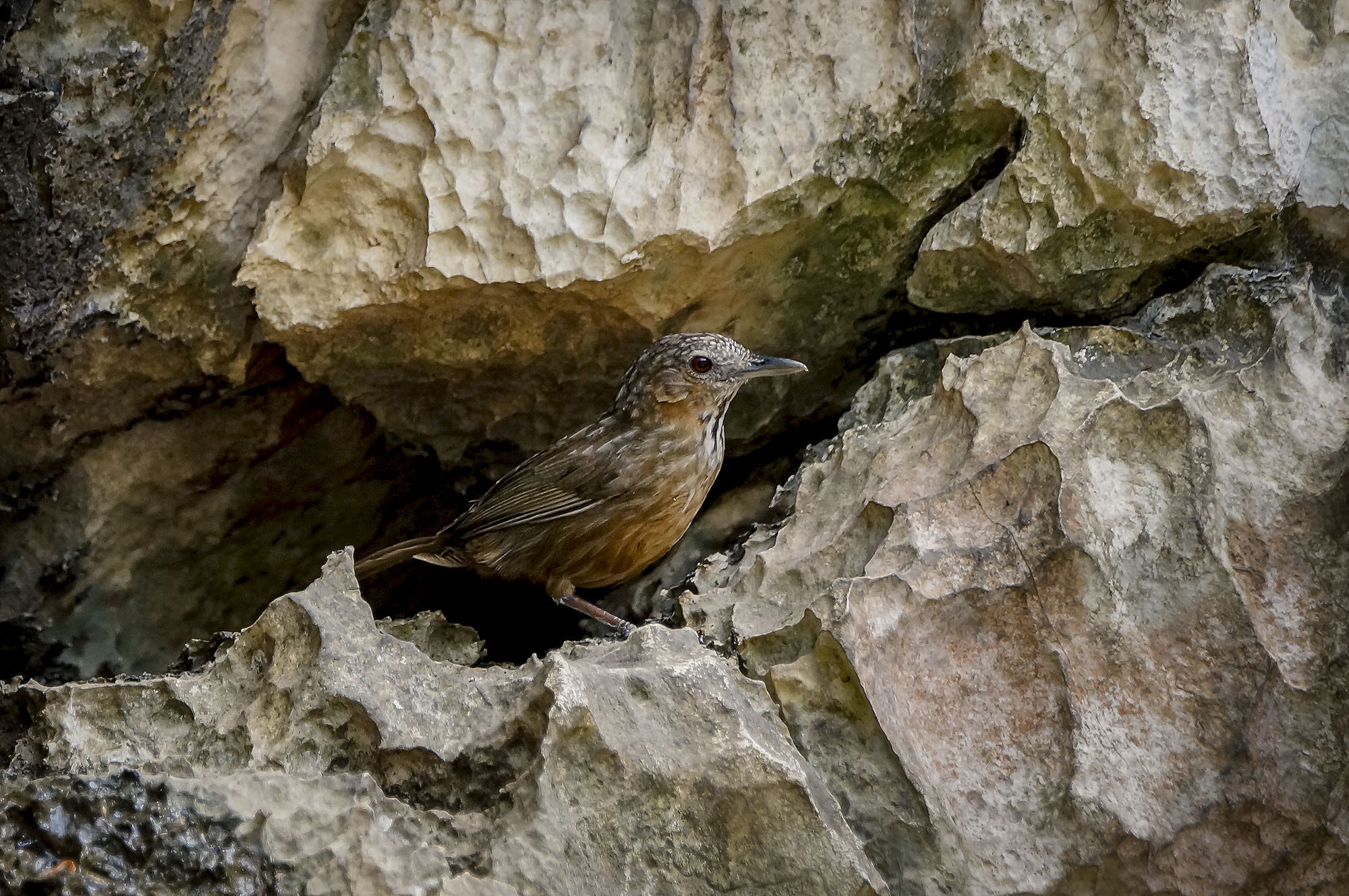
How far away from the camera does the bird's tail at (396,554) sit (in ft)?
16.1

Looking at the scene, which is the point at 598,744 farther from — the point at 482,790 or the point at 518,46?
the point at 518,46

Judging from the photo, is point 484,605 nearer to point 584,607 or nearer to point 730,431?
point 584,607

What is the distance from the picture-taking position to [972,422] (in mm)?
3740

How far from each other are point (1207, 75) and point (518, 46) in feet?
7.67

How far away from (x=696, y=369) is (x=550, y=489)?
2.54ft

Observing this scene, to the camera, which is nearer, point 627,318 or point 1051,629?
point 1051,629

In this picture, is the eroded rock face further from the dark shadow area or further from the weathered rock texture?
the dark shadow area

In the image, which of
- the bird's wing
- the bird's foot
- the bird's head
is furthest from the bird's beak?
the bird's foot

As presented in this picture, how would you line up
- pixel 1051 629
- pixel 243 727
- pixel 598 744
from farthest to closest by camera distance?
pixel 1051 629
pixel 243 727
pixel 598 744

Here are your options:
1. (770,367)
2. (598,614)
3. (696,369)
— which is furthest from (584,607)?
(770,367)

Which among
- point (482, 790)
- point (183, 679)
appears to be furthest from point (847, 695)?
point (183, 679)

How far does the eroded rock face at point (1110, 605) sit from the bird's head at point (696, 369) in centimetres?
84

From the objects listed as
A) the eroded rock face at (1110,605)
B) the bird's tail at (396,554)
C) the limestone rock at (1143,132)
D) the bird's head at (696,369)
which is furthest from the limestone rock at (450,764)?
the limestone rock at (1143,132)

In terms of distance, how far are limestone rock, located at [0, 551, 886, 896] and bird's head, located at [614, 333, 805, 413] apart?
4.93 feet
